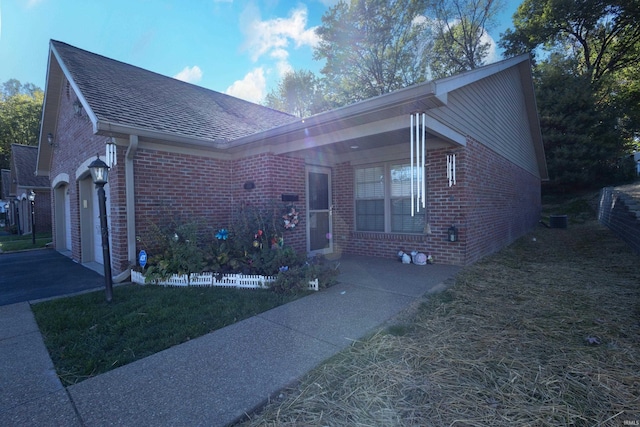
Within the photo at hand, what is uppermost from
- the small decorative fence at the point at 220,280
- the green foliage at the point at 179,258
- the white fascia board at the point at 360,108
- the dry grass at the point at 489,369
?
the white fascia board at the point at 360,108

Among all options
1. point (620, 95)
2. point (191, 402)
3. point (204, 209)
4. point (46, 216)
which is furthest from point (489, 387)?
point (620, 95)

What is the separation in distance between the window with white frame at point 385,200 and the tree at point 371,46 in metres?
16.7

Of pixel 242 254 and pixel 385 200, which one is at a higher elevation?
pixel 385 200

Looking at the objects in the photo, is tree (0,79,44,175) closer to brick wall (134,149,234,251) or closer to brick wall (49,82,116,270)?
brick wall (49,82,116,270)

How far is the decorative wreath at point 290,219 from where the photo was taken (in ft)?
19.2

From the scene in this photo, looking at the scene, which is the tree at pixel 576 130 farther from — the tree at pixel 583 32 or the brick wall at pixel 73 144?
the brick wall at pixel 73 144

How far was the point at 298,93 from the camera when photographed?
27.1 meters

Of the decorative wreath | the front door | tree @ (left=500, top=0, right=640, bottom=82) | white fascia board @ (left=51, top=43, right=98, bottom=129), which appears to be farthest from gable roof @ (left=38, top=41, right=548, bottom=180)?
tree @ (left=500, top=0, right=640, bottom=82)

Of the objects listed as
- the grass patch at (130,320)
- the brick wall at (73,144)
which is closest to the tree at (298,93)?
the brick wall at (73,144)

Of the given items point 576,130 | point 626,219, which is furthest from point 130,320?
point 576,130

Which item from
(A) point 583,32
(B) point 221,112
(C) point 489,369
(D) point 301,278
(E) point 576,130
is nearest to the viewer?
(C) point 489,369

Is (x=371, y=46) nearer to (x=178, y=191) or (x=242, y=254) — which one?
(x=178, y=191)

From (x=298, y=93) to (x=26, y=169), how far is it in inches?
780

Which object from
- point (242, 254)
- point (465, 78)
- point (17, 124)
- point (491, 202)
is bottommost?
point (242, 254)
